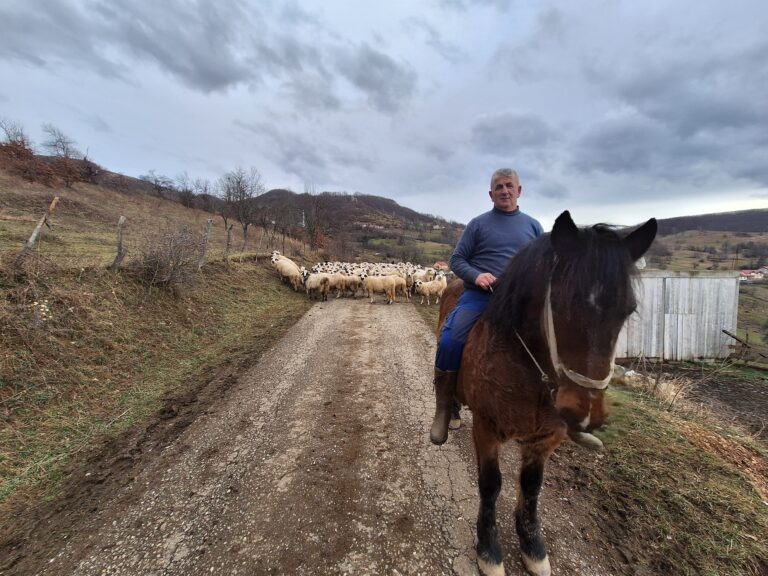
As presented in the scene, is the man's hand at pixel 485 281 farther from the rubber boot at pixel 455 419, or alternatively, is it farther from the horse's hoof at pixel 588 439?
the rubber boot at pixel 455 419

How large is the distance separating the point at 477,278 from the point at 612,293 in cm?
113

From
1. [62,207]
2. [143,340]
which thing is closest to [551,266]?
[143,340]

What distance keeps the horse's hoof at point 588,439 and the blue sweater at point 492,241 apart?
1479 millimetres

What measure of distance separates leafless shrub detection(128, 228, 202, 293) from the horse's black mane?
31.7ft

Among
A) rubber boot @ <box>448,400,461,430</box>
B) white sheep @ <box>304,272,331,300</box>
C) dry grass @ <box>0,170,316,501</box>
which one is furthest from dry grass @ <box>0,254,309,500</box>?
white sheep @ <box>304,272,331,300</box>

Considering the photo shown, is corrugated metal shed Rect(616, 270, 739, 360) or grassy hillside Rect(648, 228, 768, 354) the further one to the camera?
corrugated metal shed Rect(616, 270, 739, 360)

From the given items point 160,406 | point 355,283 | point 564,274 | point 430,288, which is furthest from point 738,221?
point 160,406

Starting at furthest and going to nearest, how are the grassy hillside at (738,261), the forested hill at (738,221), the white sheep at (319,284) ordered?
the forested hill at (738,221), the white sheep at (319,284), the grassy hillside at (738,261)

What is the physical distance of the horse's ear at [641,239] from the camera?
1.80m

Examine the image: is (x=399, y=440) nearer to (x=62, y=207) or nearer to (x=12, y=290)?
(x=12, y=290)

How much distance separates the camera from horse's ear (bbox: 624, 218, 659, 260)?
5.90ft


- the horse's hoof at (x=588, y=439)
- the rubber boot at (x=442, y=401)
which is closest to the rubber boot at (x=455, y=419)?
the rubber boot at (x=442, y=401)

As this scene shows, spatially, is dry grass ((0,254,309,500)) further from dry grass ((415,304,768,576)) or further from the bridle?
dry grass ((415,304,768,576))

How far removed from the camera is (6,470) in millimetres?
3338
